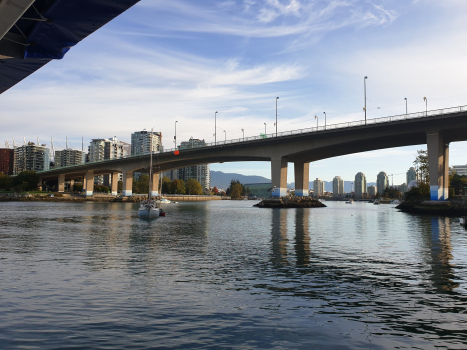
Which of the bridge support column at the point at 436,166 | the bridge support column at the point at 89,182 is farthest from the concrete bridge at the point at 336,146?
the bridge support column at the point at 89,182

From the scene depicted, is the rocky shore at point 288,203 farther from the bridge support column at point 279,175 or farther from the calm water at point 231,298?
the calm water at point 231,298

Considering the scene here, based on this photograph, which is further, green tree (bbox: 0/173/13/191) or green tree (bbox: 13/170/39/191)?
green tree (bbox: 13/170/39/191)

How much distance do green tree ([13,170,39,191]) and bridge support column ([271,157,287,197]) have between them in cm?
13122

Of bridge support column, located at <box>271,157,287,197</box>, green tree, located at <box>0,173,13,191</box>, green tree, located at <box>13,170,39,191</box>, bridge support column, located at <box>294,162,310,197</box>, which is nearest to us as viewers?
bridge support column, located at <box>271,157,287,197</box>

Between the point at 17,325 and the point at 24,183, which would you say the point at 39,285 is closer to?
the point at 17,325

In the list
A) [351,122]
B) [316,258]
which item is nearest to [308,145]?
[351,122]

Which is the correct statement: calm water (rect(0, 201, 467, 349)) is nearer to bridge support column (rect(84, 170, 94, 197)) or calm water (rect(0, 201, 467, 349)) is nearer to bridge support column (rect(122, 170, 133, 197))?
bridge support column (rect(122, 170, 133, 197))

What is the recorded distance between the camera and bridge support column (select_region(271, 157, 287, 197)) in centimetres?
9469

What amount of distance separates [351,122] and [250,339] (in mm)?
77291

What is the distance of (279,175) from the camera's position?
94188 mm

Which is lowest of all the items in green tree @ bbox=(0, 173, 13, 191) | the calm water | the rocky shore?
the calm water

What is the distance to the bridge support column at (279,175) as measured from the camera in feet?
311

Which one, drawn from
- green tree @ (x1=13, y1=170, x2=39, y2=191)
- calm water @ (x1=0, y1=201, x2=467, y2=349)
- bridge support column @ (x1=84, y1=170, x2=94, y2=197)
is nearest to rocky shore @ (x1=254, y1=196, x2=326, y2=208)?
calm water @ (x1=0, y1=201, x2=467, y2=349)

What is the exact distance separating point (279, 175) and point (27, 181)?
136843mm
